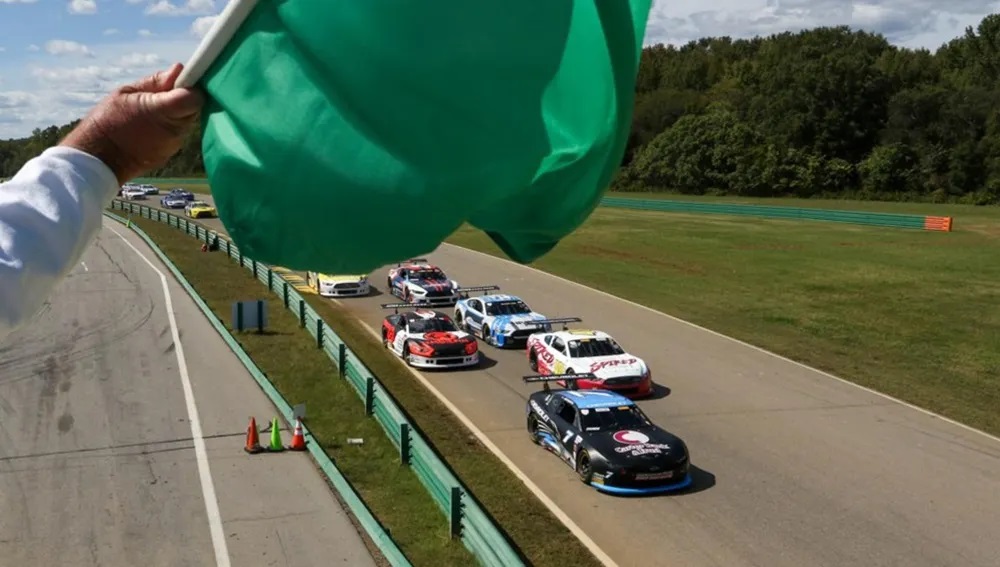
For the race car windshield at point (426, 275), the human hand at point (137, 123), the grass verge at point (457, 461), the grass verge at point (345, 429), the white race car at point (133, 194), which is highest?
the human hand at point (137, 123)

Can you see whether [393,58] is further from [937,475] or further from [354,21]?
[937,475]

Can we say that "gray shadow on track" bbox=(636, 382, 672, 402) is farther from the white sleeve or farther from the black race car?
the white sleeve

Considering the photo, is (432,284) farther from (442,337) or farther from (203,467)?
(203,467)

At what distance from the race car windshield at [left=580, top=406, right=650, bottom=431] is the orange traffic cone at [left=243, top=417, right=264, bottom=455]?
18.8 ft

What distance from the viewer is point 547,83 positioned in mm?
2406

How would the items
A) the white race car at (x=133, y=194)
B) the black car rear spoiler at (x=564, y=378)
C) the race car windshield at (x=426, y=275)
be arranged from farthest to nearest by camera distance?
the white race car at (x=133, y=194) < the race car windshield at (x=426, y=275) < the black car rear spoiler at (x=564, y=378)

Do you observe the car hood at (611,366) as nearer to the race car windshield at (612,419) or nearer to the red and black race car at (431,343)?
the red and black race car at (431,343)

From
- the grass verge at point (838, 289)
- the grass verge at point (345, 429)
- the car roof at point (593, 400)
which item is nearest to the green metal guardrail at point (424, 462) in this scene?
the grass verge at point (345, 429)

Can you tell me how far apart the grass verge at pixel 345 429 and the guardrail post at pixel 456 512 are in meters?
0.15

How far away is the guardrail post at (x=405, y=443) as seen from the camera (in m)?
16.3

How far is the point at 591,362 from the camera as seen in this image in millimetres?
22500

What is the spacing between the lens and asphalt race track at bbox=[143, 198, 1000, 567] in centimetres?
1356

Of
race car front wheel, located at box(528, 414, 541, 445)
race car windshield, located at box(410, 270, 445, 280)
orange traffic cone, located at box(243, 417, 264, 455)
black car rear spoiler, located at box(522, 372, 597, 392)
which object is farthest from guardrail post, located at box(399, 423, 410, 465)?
race car windshield, located at box(410, 270, 445, 280)

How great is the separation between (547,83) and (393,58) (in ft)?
1.39
